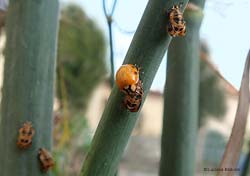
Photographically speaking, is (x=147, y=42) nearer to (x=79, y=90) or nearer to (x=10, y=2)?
(x=10, y=2)

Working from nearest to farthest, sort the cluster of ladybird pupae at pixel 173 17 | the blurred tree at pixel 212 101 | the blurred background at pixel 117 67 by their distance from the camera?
the cluster of ladybird pupae at pixel 173 17 → the blurred background at pixel 117 67 → the blurred tree at pixel 212 101

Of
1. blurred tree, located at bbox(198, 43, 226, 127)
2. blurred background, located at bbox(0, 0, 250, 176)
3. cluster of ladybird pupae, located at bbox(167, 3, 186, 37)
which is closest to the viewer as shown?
cluster of ladybird pupae, located at bbox(167, 3, 186, 37)

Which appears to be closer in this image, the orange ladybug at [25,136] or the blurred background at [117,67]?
the orange ladybug at [25,136]

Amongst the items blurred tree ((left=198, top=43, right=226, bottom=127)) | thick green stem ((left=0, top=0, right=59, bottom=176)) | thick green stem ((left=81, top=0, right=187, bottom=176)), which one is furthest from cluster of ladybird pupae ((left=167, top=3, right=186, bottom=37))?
blurred tree ((left=198, top=43, right=226, bottom=127))

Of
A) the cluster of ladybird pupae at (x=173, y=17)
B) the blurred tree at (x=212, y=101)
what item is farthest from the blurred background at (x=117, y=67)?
the cluster of ladybird pupae at (x=173, y=17)

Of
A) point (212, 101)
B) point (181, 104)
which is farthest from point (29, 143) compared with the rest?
point (212, 101)

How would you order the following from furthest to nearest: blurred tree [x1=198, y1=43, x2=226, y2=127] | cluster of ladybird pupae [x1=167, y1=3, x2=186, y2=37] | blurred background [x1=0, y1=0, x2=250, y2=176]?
blurred tree [x1=198, y1=43, x2=226, y2=127]
blurred background [x1=0, y1=0, x2=250, y2=176]
cluster of ladybird pupae [x1=167, y1=3, x2=186, y2=37]

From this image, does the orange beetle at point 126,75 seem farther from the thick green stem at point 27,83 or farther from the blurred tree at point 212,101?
the blurred tree at point 212,101

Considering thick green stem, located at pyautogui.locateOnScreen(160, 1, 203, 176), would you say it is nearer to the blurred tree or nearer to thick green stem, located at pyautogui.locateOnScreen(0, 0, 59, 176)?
thick green stem, located at pyautogui.locateOnScreen(0, 0, 59, 176)
